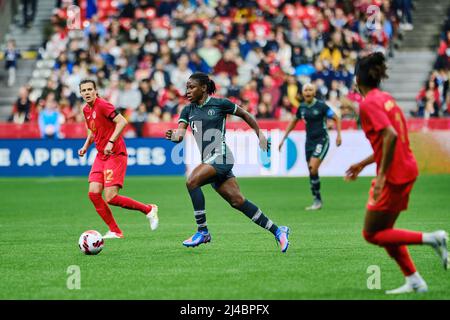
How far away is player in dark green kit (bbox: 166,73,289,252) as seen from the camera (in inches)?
502

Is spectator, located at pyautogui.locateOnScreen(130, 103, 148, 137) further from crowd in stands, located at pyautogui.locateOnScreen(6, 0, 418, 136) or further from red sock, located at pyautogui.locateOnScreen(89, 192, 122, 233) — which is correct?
red sock, located at pyautogui.locateOnScreen(89, 192, 122, 233)

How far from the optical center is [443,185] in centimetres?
2459

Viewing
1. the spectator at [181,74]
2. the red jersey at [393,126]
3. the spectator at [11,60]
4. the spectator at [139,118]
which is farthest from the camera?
the spectator at [11,60]

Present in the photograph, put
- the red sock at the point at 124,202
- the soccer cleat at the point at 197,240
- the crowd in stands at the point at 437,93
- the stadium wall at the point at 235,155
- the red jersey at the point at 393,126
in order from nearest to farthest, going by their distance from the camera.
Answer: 1. the red jersey at the point at 393,126
2. the soccer cleat at the point at 197,240
3. the red sock at the point at 124,202
4. the stadium wall at the point at 235,155
5. the crowd in stands at the point at 437,93

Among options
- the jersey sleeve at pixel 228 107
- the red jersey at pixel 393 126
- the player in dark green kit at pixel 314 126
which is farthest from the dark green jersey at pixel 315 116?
the red jersey at pixel 393 126

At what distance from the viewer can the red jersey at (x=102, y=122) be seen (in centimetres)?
1450

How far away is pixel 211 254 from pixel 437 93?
1840cm

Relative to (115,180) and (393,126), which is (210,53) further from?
(393,126)

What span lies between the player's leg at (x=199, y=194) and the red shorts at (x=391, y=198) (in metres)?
3.97

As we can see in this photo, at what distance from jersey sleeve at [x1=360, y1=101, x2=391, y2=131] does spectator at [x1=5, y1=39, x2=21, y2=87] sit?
27.4 m

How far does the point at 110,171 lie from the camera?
47.7ft

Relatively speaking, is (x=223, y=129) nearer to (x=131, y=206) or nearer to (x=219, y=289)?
(x=131, y=206)

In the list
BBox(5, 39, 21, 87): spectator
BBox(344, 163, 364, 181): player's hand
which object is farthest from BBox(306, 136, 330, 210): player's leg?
BBox(5, 39, 21, 87): spectator

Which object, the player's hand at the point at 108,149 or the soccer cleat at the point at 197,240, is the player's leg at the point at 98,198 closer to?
the player's hand at the point at 108,149
